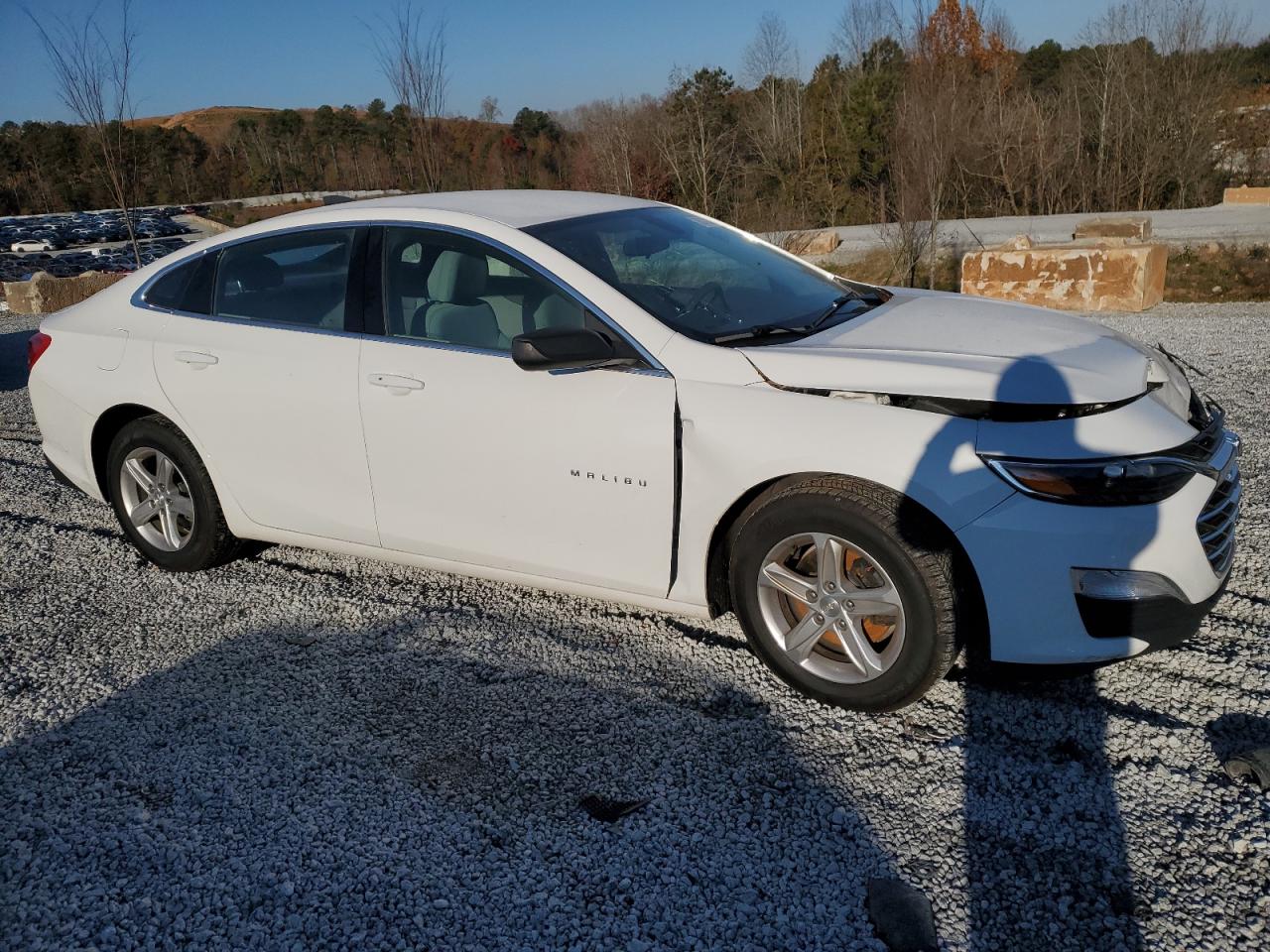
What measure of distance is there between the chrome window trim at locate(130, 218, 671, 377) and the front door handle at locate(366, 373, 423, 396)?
0.49ft

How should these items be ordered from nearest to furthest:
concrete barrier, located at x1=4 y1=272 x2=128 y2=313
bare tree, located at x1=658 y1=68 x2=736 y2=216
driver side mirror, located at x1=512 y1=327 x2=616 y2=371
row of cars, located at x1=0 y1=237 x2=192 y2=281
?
1. driver side mirror, located at x1=512 y1=327 x2=616 y2=371
2. concrete barrier, located at x1=4 y1=272 x2=128 y2=313
3. bare tree, located at x1=658 y1=68 x2=736 y2=216
4. row of cars, located at x1=0 y1=237 x2=192 y2=281

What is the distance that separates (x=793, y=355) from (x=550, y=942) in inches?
74.6

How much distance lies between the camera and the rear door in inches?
155

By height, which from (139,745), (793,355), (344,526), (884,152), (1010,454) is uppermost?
(884,152)

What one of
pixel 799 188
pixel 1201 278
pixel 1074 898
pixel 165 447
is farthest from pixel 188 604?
pixel 799 188

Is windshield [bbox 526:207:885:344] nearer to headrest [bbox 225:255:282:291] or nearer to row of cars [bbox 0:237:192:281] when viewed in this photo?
headrest [bbox 225:255:282:291]

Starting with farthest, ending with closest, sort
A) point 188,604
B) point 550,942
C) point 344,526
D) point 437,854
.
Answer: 1. point 188,604
2. point 344,526
3. point 437,854
4. point 550,942

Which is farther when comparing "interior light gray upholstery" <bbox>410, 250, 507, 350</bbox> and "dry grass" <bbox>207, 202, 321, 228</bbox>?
"dry grass" <bbox>207, 202, 321, 228</bbox>

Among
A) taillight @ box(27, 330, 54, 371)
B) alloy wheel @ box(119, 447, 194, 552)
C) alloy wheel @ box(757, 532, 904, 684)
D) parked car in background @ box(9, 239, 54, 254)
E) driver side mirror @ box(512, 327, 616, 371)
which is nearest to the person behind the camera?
alloy wheel @ box(757, 532, 904, 684)

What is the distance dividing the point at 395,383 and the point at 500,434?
515mm

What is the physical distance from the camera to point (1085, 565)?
9.37ft

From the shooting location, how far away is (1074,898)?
2398 millimetres

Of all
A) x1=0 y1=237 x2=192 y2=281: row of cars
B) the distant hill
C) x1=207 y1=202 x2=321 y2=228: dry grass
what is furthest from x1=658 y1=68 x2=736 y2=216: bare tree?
the distant hill

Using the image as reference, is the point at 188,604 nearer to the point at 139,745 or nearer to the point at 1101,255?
the point at 139,745
